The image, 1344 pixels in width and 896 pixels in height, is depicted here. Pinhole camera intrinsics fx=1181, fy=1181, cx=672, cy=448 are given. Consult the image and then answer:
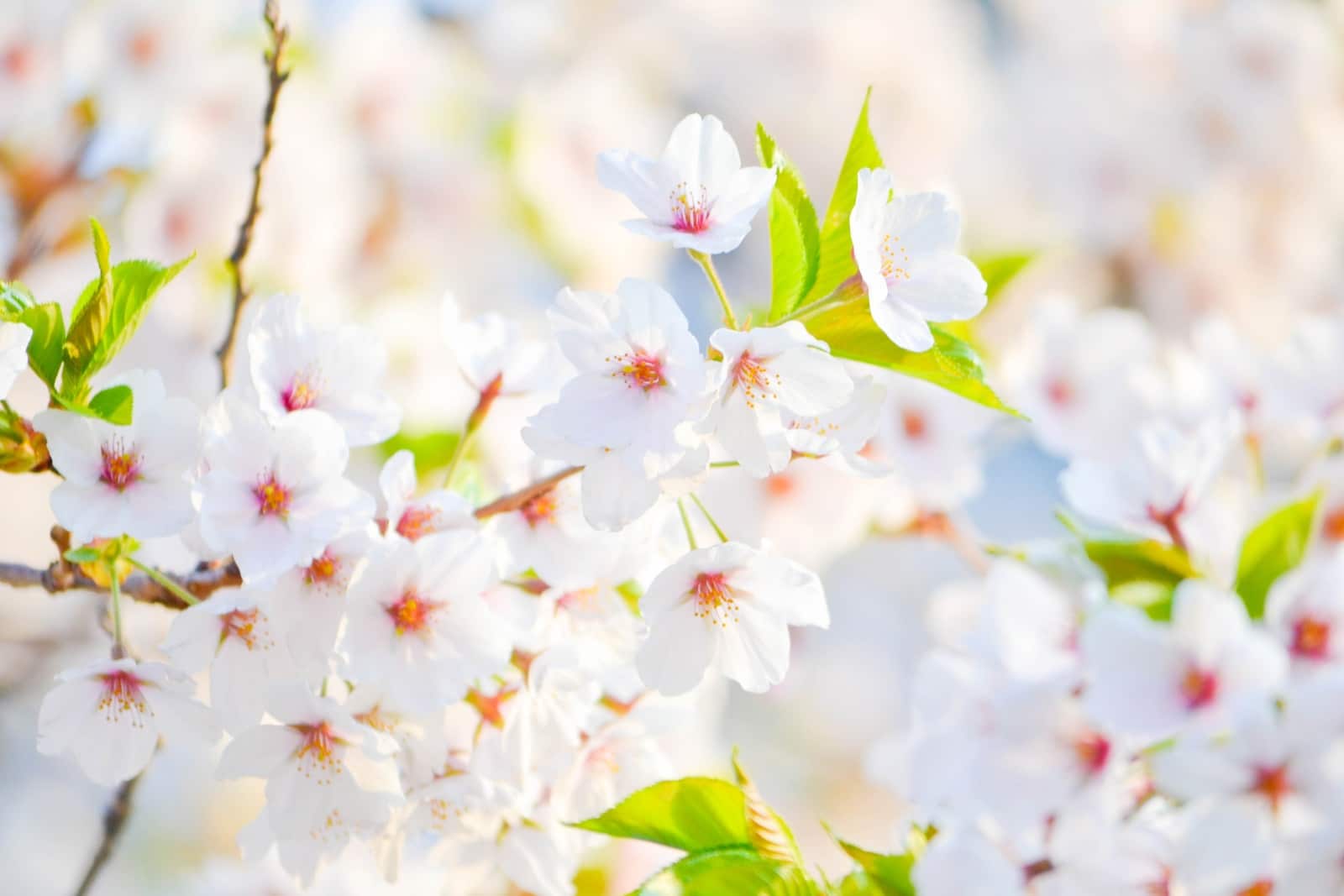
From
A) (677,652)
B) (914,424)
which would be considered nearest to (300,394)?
(677,652)

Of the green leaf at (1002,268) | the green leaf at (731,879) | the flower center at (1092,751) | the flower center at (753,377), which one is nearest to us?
the flower center at (753,377)

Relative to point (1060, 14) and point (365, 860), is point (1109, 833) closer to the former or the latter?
point (365, 860)

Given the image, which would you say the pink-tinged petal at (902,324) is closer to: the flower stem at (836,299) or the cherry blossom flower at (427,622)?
the flower stem at (836,299)

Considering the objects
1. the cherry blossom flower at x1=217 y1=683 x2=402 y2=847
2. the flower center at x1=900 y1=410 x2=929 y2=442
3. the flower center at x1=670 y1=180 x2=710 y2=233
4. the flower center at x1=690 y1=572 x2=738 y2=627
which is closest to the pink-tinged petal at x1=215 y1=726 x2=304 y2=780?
Result: the cherry blossom flower at x1=217 y1=683 x2=402 y2=847

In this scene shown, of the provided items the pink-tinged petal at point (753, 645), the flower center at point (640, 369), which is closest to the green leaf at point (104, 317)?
the flower center at point (640, 369)

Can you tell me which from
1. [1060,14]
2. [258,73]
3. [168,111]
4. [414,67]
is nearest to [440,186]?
[414,67]

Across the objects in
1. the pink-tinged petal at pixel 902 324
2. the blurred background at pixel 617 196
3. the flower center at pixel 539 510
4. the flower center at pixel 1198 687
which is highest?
the pink-tinged petal at pixel 902 324
